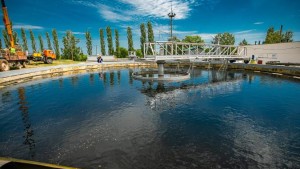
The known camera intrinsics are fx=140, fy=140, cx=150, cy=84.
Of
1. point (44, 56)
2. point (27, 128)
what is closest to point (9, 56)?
point (44, 56)

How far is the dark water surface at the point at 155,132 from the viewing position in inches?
226

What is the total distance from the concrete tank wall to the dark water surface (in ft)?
115

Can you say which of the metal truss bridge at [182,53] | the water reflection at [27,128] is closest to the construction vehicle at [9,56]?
the water reflection at [27,128]

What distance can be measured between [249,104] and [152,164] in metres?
10.4

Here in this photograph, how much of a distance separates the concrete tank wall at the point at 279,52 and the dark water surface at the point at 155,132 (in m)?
35.0

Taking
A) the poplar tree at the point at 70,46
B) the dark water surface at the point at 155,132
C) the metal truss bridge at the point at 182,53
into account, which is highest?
the poplar tree at the point at 70,46

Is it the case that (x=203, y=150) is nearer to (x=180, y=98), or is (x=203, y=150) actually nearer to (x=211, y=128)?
(x=211, y=128)

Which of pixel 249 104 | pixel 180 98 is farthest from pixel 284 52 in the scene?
pixel 180 98

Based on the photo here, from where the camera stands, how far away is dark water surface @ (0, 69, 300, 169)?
575 centimetres

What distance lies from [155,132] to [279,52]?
162 ft

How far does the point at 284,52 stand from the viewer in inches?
1505

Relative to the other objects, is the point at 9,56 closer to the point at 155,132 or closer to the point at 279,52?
the point at 155,132

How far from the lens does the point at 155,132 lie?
301 inches

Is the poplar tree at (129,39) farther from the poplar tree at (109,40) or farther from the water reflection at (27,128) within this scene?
the water reflection at (27,128)
